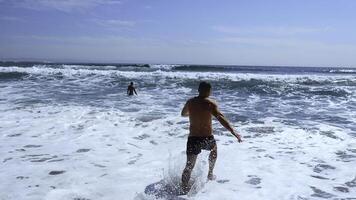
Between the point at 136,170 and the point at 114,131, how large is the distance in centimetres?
355

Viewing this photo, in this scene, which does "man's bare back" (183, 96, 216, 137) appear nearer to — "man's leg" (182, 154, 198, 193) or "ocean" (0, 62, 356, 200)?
"man's leg" (182, 154, 198, 193)

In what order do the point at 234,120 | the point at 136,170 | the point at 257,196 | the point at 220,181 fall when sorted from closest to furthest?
the point at 257,196
the point at 220,181
the point at 136,170
the point at 234,120

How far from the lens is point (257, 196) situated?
246 inches

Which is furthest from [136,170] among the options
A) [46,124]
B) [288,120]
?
[288,120]

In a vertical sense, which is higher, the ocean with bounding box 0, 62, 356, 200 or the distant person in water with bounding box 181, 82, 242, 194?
the distant person in water with bounding box 181, 82, 242, 194

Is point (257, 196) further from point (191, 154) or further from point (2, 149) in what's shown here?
point (2, 149)

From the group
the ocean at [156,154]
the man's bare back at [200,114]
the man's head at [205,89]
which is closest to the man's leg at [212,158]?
the ocean at [156,154]

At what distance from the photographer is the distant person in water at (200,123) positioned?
20.7ft

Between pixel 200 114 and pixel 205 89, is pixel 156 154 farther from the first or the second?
pixel 205 89

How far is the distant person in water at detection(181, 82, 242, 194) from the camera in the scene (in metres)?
6.30

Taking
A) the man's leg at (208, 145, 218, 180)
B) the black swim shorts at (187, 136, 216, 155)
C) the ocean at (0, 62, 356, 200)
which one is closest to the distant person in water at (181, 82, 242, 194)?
the black swim shorts at (187, 136, 216, 155)

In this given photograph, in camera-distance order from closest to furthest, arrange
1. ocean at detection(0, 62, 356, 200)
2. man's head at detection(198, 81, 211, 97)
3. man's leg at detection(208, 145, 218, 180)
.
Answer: man's head at detection(198, 81, 211, 97)
ocean at detection(0, 62, 356, 200)
man's leg at detection(208, 145, 218, 180)

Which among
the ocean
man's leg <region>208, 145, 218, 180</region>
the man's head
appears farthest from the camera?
man's leg <region>208, 145, 218, 180</region>

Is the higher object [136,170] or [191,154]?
[191,154]
